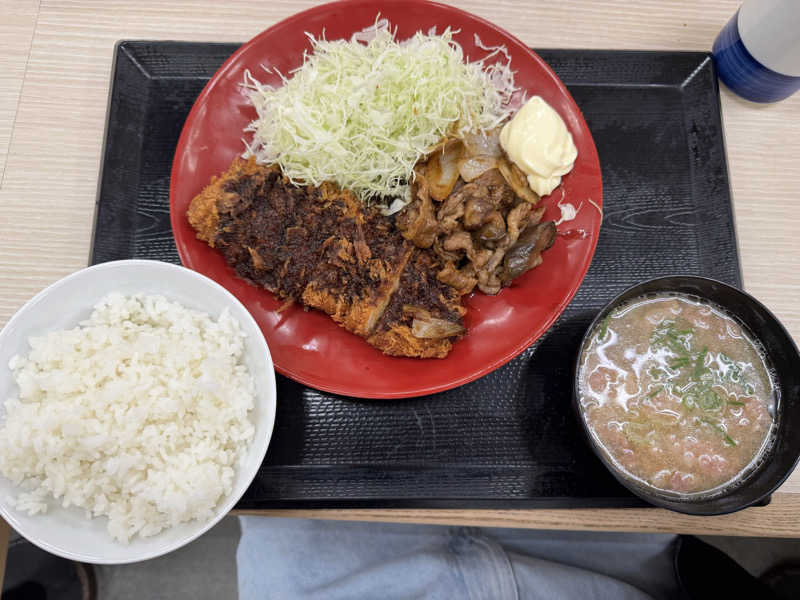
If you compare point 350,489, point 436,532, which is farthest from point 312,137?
point 436,532

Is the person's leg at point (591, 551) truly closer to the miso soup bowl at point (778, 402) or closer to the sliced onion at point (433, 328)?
the miso soup bowl at point (778, 402)

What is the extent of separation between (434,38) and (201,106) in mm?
989

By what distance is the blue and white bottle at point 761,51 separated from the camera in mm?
2143

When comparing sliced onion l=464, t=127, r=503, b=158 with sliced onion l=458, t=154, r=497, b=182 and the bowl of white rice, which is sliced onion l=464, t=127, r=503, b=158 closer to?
sliced onion l=458, t=154, r=497, b=182

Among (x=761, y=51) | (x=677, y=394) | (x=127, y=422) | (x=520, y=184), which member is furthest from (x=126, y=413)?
(x=761, y=51)

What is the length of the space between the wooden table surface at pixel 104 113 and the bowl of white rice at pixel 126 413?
599 millimetres

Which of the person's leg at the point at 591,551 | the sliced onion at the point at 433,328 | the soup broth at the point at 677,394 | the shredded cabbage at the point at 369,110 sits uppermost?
the shredded cabbage at the point at 369,110

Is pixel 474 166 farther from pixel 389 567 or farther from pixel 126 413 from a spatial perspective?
pixel 389 567

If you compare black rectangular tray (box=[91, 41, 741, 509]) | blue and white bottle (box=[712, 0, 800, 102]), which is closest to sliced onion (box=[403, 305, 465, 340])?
black rectangular tray (box=[91, 41, 741, 509])

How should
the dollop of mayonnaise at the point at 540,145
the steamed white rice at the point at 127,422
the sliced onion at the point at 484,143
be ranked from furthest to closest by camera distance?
the sliced onion at the point at 484,143 < the dollop of mayonnaise at the point at 540,145 < the steamed white rice at the point at 127,422

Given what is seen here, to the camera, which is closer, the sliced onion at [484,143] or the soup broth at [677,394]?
the soup broth at [677,394]

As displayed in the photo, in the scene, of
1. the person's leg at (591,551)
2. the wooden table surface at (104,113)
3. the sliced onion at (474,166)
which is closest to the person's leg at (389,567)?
the person's leg at (591,551)

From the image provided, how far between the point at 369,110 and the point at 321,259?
660 mm

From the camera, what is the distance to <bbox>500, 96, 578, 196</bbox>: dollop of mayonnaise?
2.07m
